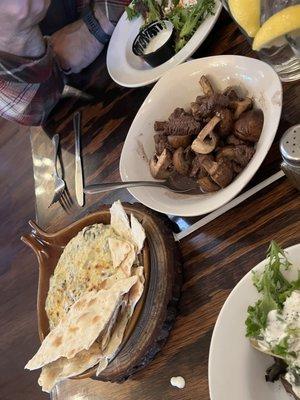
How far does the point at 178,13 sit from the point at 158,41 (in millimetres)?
136

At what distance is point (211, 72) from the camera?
1.60m

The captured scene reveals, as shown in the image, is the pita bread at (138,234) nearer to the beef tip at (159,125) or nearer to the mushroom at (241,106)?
the beef tip at (159,125)

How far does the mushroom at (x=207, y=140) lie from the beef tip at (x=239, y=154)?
4cm

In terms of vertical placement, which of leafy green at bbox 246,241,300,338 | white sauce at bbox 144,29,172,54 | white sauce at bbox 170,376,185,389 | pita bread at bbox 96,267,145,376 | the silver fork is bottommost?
white sauce at bbox 170,376,185,389

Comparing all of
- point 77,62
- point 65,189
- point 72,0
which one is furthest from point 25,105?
point 72,0

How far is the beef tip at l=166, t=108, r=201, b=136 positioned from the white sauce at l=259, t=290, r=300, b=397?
0.62m

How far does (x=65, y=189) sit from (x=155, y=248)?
2.53ft

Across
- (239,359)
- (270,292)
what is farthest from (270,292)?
(239,359)

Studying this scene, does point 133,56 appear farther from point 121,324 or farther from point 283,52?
point 121,324

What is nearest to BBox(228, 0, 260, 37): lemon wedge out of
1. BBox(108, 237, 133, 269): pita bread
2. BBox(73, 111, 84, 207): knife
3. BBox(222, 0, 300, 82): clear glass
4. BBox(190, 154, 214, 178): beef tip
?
BBox(222, 0, 300, 82): clear glass

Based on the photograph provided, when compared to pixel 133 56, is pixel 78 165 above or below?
below

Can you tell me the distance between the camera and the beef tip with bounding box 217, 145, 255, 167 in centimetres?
136

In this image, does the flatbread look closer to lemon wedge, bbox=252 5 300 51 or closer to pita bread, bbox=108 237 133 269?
pita bread, bbox=108 237 133 269

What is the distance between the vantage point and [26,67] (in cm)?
219
